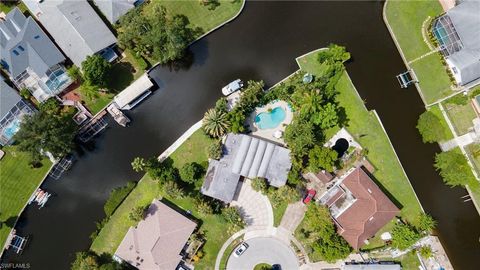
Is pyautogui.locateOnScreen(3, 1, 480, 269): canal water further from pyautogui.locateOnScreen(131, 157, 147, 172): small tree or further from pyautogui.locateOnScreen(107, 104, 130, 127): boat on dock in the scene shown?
pyautogui.locateOnScreen(131, 157, 147, 172): small tree

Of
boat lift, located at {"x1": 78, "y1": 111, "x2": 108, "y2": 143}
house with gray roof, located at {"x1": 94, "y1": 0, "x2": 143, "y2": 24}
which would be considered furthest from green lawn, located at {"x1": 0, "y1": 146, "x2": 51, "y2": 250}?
house with gray roof, located at {"x1": 94, "y1": 0, "x2": 143, "y2": 24}

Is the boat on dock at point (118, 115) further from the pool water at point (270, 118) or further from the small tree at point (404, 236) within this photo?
the small tree at point (404, 236)

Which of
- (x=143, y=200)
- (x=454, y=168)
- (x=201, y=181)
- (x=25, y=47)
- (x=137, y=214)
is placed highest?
(x=25, y=47)

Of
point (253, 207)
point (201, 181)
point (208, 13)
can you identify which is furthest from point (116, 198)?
Result: point (208, 13)

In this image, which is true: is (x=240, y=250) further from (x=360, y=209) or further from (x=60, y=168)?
(x=60, y=168)

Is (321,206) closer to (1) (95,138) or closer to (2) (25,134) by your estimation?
(1) (95,138)

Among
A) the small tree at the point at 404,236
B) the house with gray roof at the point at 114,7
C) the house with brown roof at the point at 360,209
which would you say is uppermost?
the house with gray roof at the point at 114,7

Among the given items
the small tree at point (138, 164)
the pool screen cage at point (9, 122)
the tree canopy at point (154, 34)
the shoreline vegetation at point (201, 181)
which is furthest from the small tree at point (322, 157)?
the pool screen cage at point (9, 122)
